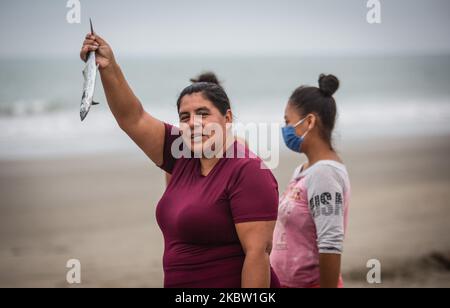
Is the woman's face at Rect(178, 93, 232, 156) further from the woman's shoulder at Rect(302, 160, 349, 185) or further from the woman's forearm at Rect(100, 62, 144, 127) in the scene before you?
the woman's shoulder at Rect(302, 160, 349, 185)

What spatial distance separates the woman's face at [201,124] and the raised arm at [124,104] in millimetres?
141

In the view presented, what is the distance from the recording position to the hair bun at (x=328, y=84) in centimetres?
325

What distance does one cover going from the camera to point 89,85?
2164 millimetres

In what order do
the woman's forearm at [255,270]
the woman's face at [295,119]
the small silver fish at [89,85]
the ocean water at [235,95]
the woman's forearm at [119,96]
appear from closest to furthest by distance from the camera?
the small silver fish at [89,85], the woman's forearm at [255,270], the woman's forearm at [119,96], the woman's face at [295,119], the ocean water at [235,95]

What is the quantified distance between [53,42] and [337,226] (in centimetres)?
2214

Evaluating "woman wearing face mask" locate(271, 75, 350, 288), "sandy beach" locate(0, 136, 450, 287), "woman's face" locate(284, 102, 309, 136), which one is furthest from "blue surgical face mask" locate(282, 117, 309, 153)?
"sandy beach" locate(0, 136, 450, 287)

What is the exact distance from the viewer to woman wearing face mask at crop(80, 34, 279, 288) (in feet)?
7.53

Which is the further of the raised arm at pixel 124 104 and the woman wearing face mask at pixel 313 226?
the woman wearing face mask at pixel 313 226

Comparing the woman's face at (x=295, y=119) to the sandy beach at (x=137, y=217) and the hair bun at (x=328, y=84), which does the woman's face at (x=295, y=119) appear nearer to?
the hair bun at (x=328, y=84)

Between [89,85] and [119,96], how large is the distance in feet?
0.93

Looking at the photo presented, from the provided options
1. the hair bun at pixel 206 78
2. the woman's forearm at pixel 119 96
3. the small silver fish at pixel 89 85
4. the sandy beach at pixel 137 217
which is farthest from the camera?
the sandy beach at pixel 137 217

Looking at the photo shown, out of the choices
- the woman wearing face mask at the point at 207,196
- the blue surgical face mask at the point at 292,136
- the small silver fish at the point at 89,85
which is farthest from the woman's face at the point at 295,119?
the small silver fish at the point at 89,85

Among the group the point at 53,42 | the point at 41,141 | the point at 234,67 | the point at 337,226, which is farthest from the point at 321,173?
the point at 234,67
